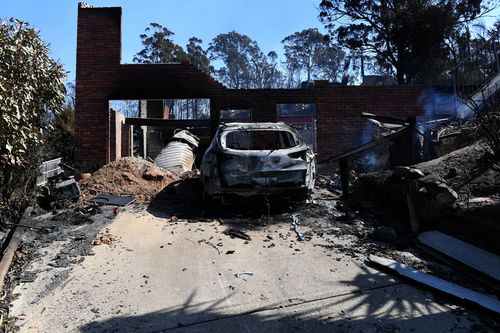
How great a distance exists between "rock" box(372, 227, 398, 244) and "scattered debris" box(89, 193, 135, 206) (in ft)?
15.6

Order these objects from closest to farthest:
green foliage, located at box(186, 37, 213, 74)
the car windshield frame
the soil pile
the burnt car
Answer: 1. the soil pile
2. the burnt car
3. the car windshield frame
4. green foliage, located at box(186, 37, 213, 74)

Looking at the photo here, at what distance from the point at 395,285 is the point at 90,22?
38.8 feet

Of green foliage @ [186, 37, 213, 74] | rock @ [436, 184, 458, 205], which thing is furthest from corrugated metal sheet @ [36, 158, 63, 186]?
green foliage @ [186, 37, 213, 74]

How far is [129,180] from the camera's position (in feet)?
32.2

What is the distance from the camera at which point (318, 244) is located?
5.88 meters

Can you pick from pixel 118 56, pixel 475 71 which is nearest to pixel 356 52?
pixel 475 71

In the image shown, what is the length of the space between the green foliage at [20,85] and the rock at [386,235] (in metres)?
4.90

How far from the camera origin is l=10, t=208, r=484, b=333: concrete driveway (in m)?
3.70

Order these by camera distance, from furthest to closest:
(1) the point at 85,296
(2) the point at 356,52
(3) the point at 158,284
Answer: (2) the point at 356,52 → (3) the point at 158,284 → (1) the point at 85,296

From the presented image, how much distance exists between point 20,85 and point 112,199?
3309mm

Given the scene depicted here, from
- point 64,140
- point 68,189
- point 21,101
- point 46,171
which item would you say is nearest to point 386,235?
point 21,101

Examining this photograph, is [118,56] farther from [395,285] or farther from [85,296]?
[395,285]

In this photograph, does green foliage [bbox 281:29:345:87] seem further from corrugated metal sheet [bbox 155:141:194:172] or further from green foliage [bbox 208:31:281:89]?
corrugated metal sheet [bbox 155:141:194:172]

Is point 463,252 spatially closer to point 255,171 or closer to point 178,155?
point 255,171
